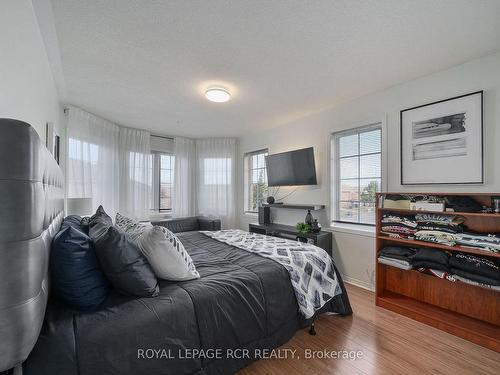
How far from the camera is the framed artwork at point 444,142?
214 cm

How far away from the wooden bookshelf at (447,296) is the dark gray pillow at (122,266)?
2381 mm

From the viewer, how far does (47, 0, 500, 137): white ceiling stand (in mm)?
1578

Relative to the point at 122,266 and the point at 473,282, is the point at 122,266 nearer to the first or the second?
the point at 122,266

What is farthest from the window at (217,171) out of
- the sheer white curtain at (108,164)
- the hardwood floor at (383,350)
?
the hardwood floor at (383,350)

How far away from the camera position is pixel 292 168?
3.77 m

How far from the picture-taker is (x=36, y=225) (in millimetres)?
810

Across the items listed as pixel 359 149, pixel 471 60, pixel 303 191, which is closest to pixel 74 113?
pixel 303 191

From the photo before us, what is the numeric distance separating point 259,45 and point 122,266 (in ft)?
6.35

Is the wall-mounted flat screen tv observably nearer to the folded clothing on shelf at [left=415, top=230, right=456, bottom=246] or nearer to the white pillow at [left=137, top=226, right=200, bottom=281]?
the folded clothing on shelf at [left=415, top=230, right=456, bottom=246]

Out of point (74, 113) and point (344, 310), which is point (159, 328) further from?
point (74, 113)

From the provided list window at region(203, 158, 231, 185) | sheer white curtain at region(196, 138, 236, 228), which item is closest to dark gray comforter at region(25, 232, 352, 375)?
sheer white curtain at region(196, 138, 236, 228)

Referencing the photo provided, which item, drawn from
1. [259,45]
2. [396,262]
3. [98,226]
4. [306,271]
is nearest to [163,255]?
[98,226]

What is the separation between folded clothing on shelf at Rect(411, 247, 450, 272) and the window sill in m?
0.60

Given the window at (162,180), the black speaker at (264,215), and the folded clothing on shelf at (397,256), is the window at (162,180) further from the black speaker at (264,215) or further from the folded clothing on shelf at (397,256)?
the folded clothing on shelf at (397,256)
